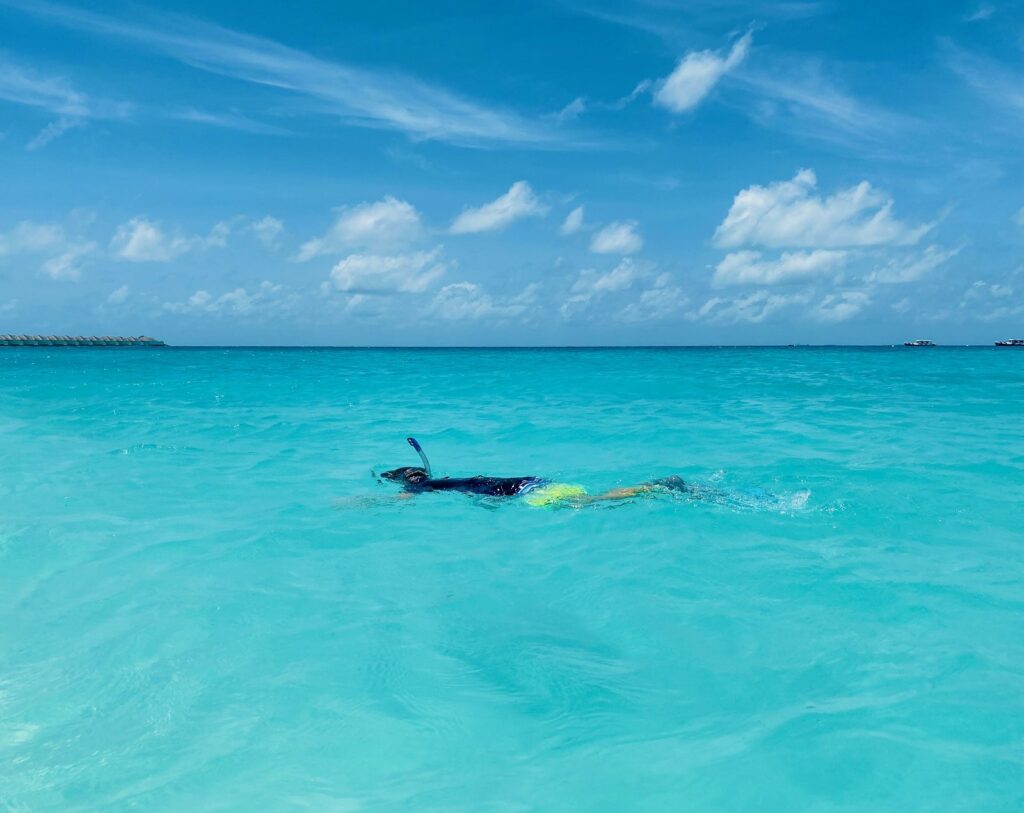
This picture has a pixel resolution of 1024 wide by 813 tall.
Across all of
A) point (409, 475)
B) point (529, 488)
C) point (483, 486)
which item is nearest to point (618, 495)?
point (529, 488)

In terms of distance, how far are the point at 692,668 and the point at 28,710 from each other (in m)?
4.40

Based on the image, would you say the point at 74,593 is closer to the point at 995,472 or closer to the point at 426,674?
the point at 426,674

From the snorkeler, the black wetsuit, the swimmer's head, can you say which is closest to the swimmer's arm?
the snorkeler

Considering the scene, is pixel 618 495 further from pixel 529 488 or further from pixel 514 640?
pixel 514 640

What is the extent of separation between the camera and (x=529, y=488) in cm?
985

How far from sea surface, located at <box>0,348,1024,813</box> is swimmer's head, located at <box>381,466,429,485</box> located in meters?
0.21

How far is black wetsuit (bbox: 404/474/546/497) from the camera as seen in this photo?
9.83 m

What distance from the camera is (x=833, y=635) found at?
5383mm

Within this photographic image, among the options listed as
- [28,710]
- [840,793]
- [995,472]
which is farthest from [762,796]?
[995,472]

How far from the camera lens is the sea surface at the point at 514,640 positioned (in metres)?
3.79

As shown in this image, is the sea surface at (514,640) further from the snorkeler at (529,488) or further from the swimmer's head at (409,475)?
the snorkeler at (529,488)

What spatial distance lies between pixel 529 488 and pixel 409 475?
1.81 meters

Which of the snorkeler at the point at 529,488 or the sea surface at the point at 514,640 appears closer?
the sea surface at the point at 514,640

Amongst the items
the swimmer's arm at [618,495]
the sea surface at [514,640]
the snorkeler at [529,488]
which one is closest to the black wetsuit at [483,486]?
the snorkeler at [529,488]
